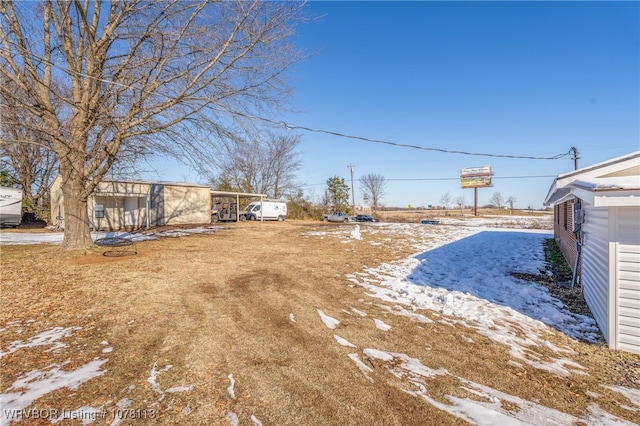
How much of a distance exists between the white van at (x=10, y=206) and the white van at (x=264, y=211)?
14289mm

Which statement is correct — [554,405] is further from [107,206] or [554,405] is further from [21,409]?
[107,206]

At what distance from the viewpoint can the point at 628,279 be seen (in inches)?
150

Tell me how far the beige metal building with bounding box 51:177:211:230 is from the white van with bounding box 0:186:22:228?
1656 mm

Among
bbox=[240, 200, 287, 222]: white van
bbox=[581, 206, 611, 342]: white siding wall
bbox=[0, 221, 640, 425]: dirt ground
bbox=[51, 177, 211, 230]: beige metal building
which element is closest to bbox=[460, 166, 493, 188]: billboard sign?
bbox=[240, 200, 287, 222]: white van

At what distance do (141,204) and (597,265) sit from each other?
21.5m

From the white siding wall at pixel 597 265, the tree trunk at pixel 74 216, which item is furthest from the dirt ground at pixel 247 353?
the tree trunk at pixel 74 216

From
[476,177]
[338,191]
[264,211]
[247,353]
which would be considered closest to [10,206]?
[264,211]

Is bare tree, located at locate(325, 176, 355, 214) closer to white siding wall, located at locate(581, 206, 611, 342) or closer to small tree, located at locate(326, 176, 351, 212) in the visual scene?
small tree, located at locate(326, 176, 351, 212)

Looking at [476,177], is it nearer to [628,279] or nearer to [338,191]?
[338,191]

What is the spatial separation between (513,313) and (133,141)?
34.1 feet

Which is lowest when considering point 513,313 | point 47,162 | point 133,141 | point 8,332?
point 513,313

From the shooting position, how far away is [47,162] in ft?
78.3

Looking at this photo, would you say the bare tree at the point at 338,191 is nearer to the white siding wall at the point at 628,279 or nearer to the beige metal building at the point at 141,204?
the beige metal building at the point at 141,204

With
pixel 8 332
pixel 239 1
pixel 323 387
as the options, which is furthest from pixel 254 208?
pixel 323 387
